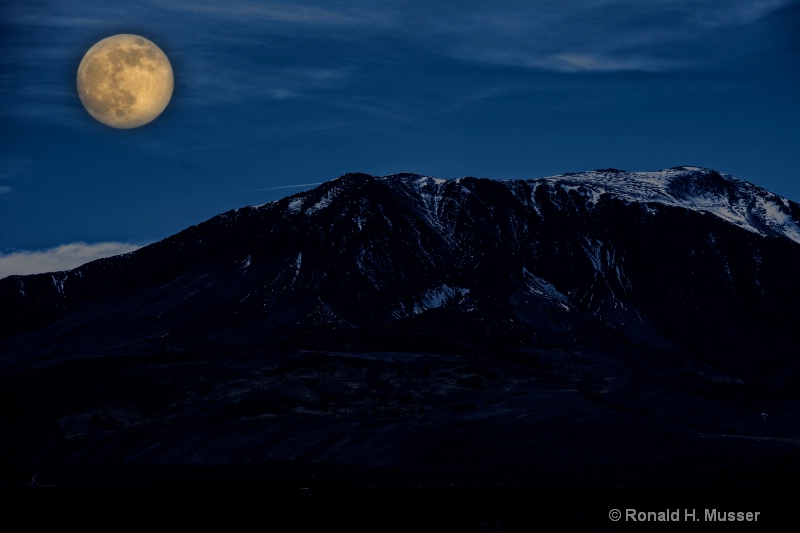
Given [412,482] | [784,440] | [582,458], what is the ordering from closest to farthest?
[412,482] → [582,458] → [784,440]

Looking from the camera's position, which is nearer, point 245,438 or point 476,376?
point 245,438

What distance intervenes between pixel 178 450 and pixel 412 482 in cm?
4155

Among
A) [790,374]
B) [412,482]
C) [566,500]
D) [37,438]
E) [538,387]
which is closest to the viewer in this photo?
[566,500]

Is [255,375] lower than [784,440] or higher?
higher

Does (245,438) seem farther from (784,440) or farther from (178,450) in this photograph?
(784,440)

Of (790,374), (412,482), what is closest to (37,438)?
(412,482)

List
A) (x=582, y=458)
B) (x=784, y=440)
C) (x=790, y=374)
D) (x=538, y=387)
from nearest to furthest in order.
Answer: (x=582, y=458), (x=784, y=440), (x=538, y=387), (x=790, y=374)

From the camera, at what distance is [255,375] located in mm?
178625

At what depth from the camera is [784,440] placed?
132 m

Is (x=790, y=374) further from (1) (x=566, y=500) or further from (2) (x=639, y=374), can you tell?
(1) (x=566, y=500)

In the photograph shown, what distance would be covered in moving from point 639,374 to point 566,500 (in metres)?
94.8

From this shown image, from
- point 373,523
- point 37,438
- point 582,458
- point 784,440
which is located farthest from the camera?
point 37,438

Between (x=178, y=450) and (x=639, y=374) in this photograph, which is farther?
(x=639, y=374)

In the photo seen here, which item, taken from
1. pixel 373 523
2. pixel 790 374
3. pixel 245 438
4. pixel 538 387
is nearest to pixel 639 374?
pixel 538 387
